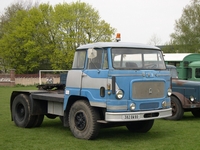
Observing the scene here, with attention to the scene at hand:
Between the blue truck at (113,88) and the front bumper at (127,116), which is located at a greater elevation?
the blue truck at (113,88)

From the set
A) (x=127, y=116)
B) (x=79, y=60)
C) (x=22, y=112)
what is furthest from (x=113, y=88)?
(x=22, y=112)

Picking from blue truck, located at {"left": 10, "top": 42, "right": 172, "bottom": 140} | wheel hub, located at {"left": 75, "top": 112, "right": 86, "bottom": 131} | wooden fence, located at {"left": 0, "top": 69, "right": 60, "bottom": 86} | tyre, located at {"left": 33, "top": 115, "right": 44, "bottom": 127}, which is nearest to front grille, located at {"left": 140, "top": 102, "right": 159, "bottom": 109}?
blue truck, located at {"left": 10, "top": 42, "right": 172, "bottom": 140}

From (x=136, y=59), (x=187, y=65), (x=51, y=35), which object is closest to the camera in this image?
(x=136, y=59)

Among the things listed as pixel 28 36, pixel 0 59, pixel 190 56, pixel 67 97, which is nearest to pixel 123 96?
pixel 67 97

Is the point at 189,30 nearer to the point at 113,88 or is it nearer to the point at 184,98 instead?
the point at 184,98

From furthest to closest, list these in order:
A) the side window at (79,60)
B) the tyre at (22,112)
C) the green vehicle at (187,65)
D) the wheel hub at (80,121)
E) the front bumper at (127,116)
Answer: the green vehicle at (187,65)
the tyre at (22,112)
the side window at (79,60)
the wheel hub at (80,121)
the front bumper at (127,116)

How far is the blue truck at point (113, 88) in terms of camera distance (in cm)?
830

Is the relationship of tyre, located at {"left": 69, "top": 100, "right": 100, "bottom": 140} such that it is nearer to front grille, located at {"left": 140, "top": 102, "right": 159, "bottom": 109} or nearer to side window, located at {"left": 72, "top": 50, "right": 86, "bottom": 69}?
side window, located at {"left": 72, "top": 50, "right": 86, "bottom": 69}

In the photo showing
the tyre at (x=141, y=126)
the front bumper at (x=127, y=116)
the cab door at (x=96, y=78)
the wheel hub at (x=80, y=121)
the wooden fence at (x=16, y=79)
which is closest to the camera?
the front bumper at (x=127, y=116)

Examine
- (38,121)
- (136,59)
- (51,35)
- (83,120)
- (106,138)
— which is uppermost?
(51,35)

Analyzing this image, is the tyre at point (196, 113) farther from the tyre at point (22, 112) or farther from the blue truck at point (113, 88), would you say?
the tyre at point (22, 112)

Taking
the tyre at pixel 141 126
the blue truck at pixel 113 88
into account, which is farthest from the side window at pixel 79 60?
the tyre at pixel 141 126

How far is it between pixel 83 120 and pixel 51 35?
4044 cm

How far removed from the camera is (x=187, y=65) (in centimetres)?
2105
